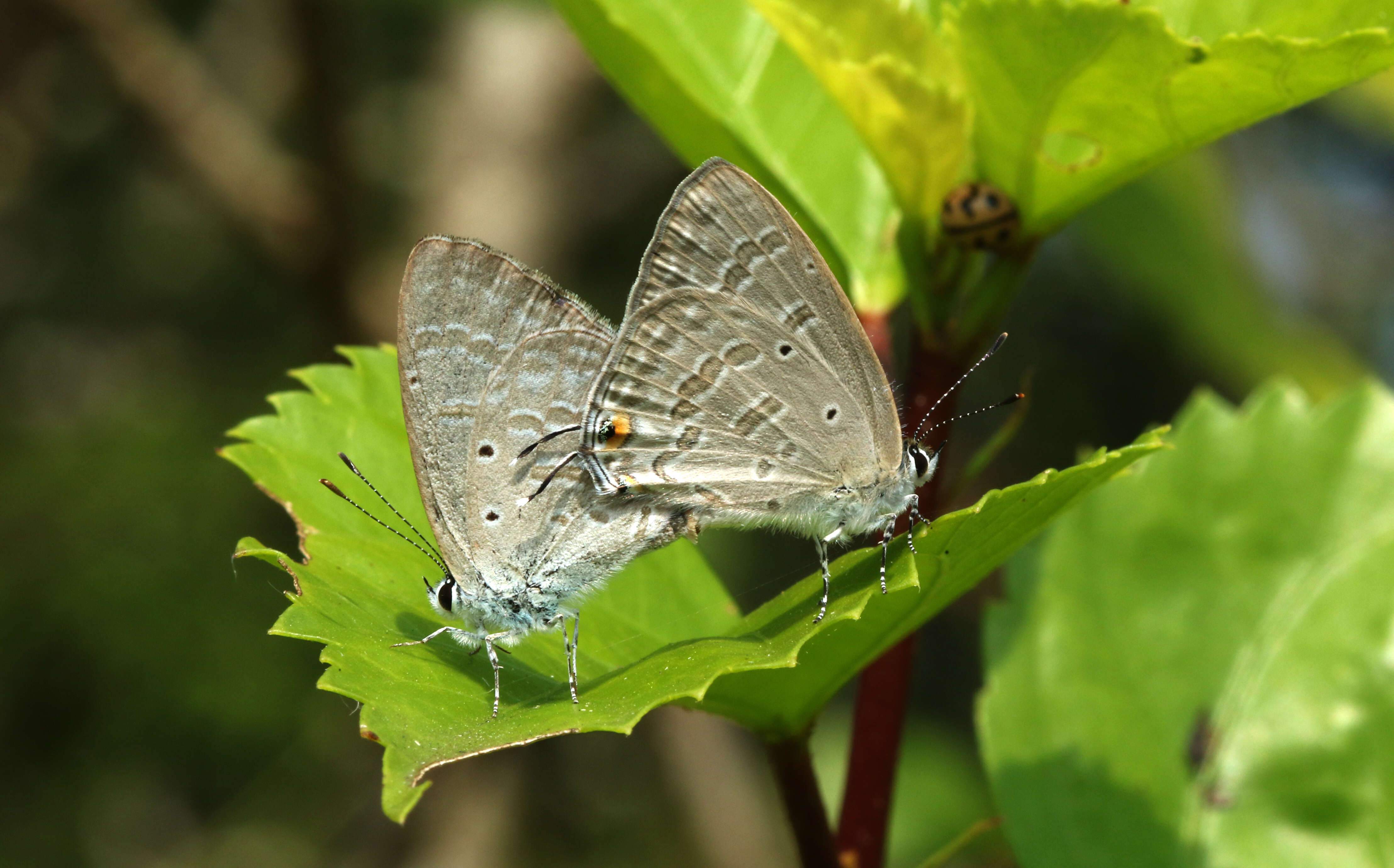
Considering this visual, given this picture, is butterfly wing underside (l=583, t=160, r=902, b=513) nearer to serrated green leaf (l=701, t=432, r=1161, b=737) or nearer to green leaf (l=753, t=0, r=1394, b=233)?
green leaf (l=753, t=0, r=1394, b=233)

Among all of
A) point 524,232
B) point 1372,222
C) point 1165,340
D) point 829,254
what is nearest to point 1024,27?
point 829,254

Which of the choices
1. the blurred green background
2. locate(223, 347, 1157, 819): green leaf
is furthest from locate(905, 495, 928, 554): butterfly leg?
the blurred green background

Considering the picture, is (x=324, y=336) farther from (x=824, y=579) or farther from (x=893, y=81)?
(x=893, y=81)

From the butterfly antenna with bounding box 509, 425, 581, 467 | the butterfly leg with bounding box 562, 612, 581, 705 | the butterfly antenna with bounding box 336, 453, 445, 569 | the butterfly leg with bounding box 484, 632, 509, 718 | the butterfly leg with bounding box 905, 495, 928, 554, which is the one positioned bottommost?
the butterfly leg with bounding box 905, 495, 928, 554

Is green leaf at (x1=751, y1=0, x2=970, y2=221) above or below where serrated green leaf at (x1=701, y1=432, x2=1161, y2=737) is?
above

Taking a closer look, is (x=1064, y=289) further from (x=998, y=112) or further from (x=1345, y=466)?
(x=998, y=112)

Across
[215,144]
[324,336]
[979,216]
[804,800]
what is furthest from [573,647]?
[324,336]
